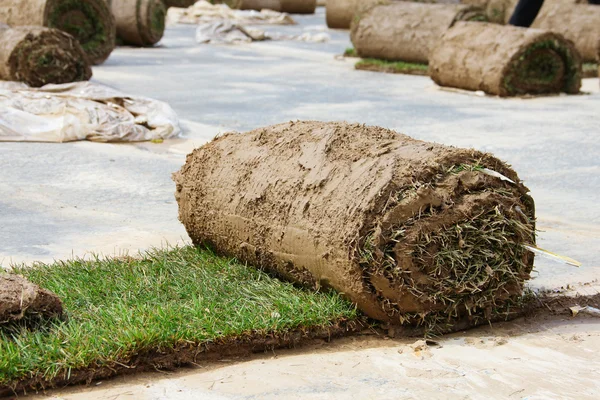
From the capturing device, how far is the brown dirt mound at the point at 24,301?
3.20m

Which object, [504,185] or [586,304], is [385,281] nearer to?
[504,185]

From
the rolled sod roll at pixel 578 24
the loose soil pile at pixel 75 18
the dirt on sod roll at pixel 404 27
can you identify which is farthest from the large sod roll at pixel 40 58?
the rolled sod roll at pixel 578 24

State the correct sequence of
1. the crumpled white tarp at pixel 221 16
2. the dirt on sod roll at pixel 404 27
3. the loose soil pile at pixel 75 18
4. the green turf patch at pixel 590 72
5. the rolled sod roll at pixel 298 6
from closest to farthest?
1. the loose soil pile at pixel 75 18
2. the green turf patch at pixel 590 72
3. the dirt on sod roll at pixel 404 27
4. the crumpled white tarp at pixel 221 16
5. the rolled sod roll at pixel 298 6

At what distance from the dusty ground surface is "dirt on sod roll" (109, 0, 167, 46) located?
0.92 meters

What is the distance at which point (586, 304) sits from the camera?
12.9ft

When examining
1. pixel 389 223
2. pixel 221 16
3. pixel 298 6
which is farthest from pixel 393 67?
pixel 298 6

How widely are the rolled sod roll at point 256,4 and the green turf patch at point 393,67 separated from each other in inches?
366

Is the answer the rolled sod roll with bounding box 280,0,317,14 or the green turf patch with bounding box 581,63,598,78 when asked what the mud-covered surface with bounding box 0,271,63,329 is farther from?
the rolled sod roll with bounding box 280,0,317,14

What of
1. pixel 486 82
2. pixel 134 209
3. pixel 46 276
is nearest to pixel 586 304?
pixel 46 276

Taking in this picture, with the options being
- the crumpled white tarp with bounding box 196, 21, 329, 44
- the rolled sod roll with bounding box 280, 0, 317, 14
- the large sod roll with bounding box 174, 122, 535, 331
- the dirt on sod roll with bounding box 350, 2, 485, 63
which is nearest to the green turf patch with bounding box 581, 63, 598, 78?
the dirt on sod roll with bounding box 350, 2, 485, 63

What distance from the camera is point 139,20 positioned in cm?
1477

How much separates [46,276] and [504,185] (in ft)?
6.17

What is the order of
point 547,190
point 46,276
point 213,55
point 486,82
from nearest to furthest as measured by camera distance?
point 46,276 < point 547,190 < point 486,82 < point 213,55

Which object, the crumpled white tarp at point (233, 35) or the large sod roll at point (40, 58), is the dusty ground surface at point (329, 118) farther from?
the crumpled white tarp at point (233, 35)
